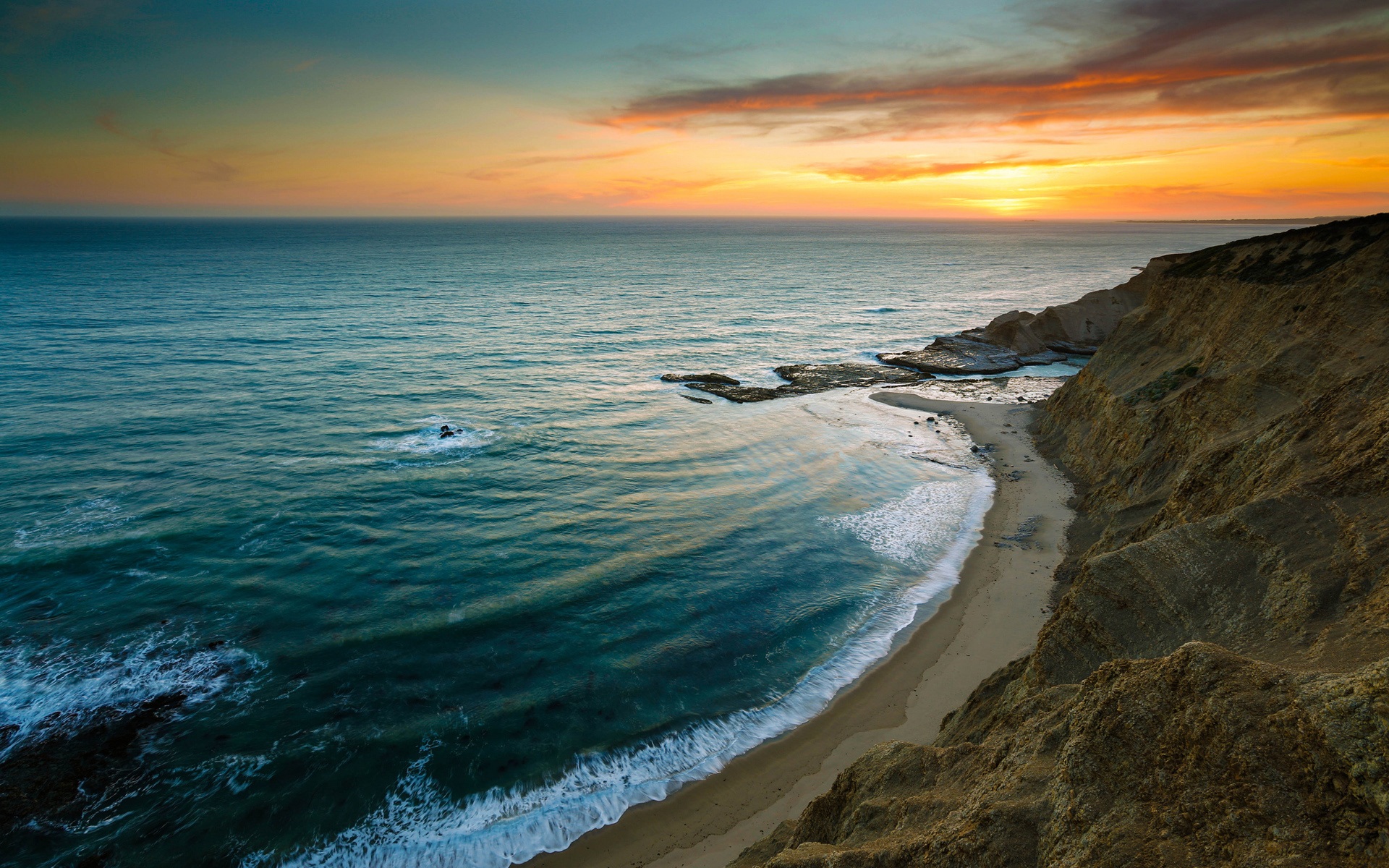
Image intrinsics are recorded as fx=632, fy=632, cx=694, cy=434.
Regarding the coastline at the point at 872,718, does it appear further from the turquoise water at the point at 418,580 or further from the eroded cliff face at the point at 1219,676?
the eroded cliff face at the point at 1219,676

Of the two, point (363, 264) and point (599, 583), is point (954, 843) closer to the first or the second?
point (599, 583)

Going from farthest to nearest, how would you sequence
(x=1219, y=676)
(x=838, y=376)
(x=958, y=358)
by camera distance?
(x=958, y=358)
(x=838, y=376)
(x=1219, y=676)

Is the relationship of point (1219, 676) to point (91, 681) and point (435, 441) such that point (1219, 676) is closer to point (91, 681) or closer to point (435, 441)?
point (91, 681)

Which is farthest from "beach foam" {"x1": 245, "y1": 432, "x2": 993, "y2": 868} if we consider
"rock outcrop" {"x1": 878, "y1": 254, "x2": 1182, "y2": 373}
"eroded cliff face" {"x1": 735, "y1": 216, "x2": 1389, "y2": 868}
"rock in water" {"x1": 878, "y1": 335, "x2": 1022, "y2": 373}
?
"rock outcrop" {"x1": 878, "y1": 254, "x2": 1182, "y2": 373}

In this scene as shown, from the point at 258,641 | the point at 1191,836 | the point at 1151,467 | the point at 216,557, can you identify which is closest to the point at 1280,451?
the point at 1151,467

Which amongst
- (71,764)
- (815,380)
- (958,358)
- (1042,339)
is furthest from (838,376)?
(71,764)

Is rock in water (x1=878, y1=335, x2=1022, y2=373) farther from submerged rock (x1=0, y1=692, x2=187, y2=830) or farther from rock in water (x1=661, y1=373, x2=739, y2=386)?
submerged rock (x1=0, y1=692, x2=187, y2=830)
